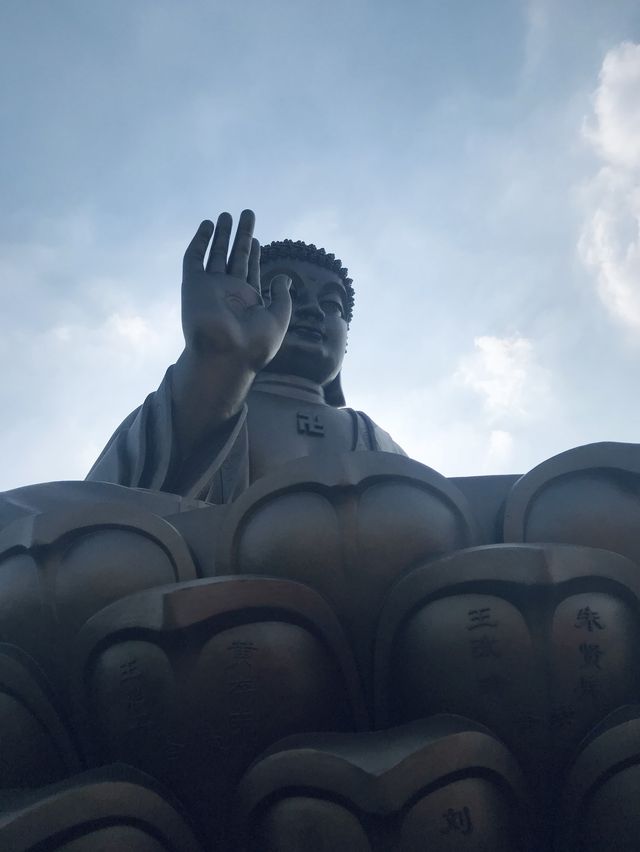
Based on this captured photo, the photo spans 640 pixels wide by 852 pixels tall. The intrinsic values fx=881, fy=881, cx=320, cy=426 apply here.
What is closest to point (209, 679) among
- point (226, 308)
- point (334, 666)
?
point (334, 666)

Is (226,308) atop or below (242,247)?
below

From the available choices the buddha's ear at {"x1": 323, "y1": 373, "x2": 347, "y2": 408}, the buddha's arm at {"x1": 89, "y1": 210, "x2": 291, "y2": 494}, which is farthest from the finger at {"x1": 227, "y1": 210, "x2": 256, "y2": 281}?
the buddha's ear at {"x1": 323, "y1": 373, "x2": 347, "y2": 408}

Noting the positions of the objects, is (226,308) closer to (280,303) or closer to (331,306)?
(280,303)

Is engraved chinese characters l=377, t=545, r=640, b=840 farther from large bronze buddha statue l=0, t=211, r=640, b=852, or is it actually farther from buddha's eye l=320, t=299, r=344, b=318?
buddha's eye l=320, t=299, r=344, b=318

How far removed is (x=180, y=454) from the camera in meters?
3.25

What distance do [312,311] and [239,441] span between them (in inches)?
45.4

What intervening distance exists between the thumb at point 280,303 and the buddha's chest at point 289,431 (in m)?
0.84

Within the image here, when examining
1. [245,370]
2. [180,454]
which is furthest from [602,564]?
[180,454]

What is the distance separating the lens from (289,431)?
409 centimetres

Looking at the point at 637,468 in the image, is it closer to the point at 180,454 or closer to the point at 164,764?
the point at 164,764

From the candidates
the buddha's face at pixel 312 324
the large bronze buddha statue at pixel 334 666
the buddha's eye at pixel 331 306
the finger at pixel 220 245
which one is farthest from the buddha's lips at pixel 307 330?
the large bronze buddha statue at pixel 334 666

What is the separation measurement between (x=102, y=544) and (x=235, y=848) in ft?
2.33

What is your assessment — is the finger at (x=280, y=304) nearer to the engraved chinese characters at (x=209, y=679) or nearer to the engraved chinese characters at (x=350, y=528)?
the engraved chinese characters at (x=350, y=528)

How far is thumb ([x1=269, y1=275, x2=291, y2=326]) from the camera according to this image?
316 centimetres
